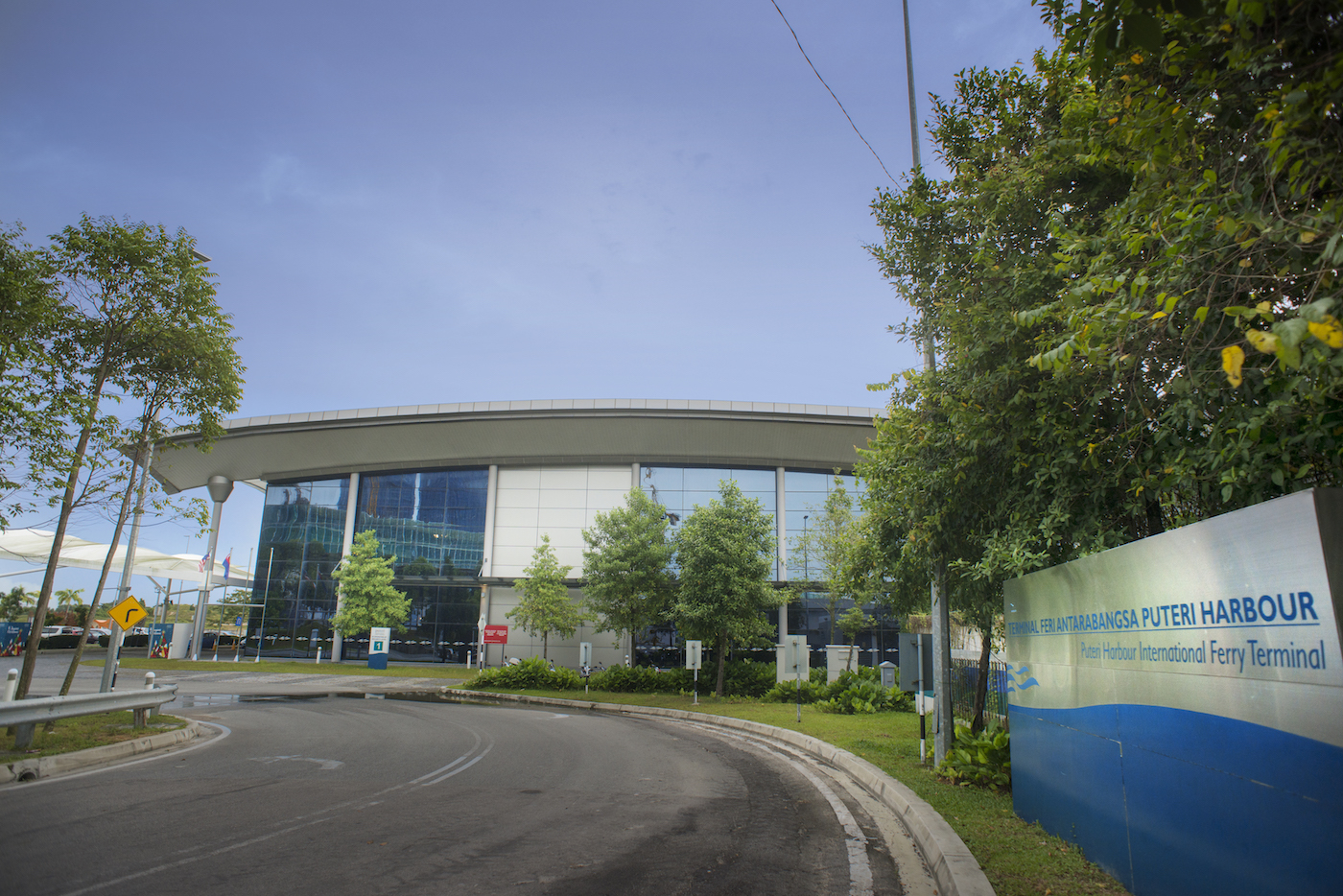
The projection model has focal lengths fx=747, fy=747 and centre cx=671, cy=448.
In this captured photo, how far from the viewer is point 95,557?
4778 centimetres

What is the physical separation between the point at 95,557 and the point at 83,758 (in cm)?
4698

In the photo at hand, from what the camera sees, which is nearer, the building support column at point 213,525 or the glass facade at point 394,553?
the glass facade at point 394,553

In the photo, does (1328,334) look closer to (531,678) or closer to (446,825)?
(446,825)

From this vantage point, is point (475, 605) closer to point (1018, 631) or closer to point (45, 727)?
point (45, 727)

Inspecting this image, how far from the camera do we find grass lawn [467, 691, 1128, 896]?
18.7 ft

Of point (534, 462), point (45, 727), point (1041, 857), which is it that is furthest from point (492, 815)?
point (534, 462)

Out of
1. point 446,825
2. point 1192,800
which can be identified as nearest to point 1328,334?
point 1192,800

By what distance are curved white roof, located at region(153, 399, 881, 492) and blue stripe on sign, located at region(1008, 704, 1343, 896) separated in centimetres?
3132

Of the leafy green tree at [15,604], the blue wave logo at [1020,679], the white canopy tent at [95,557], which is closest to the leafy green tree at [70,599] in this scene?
the leafy green tree at [15,604]

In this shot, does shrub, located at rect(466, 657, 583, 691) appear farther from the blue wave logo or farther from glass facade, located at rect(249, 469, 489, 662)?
the blue wave logo

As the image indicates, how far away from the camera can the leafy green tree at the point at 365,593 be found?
38719 millimetres

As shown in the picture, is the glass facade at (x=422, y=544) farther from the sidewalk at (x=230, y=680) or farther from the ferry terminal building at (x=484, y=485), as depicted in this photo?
the sidewalk at (x=230, y=680)

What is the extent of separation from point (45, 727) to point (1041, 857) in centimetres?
1480

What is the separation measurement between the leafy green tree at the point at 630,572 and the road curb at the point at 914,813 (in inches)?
366
